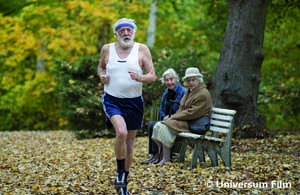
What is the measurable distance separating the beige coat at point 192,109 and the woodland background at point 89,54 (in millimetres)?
7066

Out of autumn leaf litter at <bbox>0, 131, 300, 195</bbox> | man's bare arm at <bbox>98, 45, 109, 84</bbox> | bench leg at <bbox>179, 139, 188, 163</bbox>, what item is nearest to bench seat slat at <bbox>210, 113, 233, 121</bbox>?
bench leg at <bbox>179, 139, 188, 163</bbox>

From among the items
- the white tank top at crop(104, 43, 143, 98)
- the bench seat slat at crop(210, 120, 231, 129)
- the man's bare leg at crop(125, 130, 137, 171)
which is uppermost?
the white tank top at crop(104, 43, 143, 98)

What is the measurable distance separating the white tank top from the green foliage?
1044 centimetres

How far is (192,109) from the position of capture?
407 inches

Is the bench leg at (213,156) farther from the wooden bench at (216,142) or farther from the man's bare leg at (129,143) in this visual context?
the man's bare leg at (129,143)

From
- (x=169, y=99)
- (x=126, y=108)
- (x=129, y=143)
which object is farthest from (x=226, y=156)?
(x=126, y=108)

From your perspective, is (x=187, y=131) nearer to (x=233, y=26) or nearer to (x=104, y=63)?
(x=104, y=63)

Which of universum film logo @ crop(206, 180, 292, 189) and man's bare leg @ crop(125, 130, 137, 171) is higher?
man's bare leg @ crop(125, 130, 137, 171)

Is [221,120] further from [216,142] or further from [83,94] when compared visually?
[83,94]

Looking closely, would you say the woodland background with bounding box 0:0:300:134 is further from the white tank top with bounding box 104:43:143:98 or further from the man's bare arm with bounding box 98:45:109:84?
the white tank top with bounding box 104:43:143:98

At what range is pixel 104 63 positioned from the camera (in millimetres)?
7480

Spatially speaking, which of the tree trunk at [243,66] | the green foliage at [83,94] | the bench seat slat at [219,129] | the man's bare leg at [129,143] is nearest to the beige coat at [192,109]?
the bench seat slat at [219,129]

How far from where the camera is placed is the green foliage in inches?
704

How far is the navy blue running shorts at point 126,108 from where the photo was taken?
23.7ft
